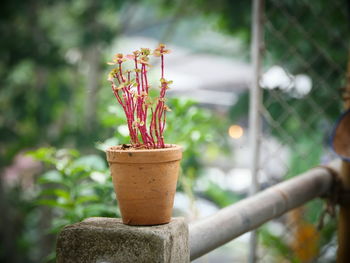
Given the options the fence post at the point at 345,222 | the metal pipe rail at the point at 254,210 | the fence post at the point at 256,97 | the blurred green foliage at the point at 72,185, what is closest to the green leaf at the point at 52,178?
the blurred green foliage at the point at 72,185

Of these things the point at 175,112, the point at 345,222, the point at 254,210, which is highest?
the point at 175,112

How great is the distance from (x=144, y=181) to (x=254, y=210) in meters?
0.50

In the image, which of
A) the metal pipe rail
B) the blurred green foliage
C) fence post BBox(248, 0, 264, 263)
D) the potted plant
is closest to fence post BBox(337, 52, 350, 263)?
the metal pipe rail

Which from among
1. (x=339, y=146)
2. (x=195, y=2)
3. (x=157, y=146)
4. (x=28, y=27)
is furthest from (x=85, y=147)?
(x=157, y=146)

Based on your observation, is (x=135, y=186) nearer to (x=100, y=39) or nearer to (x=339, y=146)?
(x=339, y=146)

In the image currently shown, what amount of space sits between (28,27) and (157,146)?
11.7ft

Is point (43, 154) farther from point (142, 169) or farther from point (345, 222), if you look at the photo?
point (345, 222)

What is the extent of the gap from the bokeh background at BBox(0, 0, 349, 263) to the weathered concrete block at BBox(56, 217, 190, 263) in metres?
0.56

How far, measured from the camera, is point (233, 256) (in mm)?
5266

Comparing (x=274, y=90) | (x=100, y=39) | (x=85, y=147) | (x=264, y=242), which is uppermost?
(x=100, y=39)

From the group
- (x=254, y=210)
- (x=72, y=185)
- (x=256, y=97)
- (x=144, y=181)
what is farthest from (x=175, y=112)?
(x=144, y=181)

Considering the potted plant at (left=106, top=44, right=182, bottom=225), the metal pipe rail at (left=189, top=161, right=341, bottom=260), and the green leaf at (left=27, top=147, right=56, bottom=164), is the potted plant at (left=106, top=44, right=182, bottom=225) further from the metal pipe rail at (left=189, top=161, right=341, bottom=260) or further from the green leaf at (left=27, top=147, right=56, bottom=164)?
the green leaf at (left=27, top=147, right=56, bottom=164)

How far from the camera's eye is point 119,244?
0.92 m

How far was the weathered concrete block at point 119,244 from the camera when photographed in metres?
0.89
